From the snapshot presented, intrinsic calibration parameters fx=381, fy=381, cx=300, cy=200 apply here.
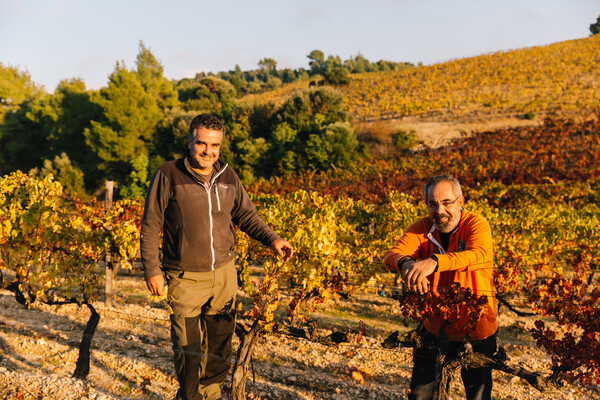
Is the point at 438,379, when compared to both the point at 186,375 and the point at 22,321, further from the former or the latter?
the point at 22,321

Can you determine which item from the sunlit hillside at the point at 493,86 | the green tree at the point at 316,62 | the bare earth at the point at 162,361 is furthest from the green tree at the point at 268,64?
the bare earth at the point at 162,361

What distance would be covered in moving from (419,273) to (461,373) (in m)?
1.04

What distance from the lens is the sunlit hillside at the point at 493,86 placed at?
32.2 m

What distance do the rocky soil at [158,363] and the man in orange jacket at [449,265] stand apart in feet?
5.23

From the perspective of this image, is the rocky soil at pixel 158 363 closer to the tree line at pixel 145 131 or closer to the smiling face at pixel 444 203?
the smiling face at pixel 444 203

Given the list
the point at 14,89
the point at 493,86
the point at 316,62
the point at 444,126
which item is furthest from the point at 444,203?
the point at 316,62

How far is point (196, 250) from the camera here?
2639 mm

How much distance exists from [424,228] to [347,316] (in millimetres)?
5292

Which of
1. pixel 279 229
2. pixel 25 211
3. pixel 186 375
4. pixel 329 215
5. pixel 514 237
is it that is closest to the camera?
pixel 186 375

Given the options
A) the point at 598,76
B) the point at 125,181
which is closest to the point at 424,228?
the point at 125,181

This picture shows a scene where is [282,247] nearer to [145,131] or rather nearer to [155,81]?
[145,131]

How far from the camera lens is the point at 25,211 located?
4.39 m

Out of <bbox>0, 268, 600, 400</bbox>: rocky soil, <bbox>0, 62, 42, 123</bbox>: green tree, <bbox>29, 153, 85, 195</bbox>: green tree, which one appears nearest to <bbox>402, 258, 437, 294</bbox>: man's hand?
<bbox>0, 268, 600, 400</bbox>: rocky soil

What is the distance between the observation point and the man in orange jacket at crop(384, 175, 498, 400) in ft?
7.22
